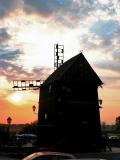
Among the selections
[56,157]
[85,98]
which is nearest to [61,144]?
[85,98]

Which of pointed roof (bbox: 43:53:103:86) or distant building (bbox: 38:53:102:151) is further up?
pointed roof (bbox: 43:53:103:86)

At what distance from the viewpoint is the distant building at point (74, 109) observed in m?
60.7

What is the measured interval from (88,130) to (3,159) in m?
20.3

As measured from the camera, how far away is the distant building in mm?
60719

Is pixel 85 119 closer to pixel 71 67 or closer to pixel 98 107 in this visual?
pixel 98 107

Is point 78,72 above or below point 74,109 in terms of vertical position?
above

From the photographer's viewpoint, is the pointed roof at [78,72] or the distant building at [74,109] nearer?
the distant building at [74,109]

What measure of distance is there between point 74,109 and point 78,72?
15.9 ft

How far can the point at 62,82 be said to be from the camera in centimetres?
6184

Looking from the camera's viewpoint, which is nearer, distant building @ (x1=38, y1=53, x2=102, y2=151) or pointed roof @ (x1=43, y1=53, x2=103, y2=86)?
distant building @ (x1=38, y1=53, x2=102, y2=151)

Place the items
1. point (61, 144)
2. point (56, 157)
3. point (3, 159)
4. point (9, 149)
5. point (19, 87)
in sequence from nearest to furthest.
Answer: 1. point (56, 157)
2. point (3, 159)
3. point (9, 149)
4. point (61, 144)
5. point (19, 87)

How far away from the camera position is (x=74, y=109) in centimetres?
6088

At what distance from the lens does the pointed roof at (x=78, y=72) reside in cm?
6159

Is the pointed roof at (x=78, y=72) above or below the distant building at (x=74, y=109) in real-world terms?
above
